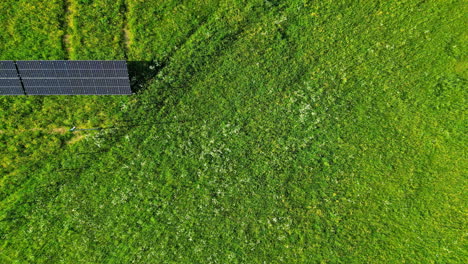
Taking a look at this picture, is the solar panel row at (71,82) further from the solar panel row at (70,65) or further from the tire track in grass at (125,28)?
the tire track in grass at (125,28)

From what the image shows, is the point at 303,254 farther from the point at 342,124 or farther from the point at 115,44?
the point at 115,44

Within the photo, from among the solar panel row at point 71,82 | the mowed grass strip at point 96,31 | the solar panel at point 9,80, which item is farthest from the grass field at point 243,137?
the solar panel row at point 71,82

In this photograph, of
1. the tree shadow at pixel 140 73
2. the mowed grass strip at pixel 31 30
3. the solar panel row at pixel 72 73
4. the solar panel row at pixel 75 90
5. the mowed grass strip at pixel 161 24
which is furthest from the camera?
the mowed grass strip at pixel 161 24

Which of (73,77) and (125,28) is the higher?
(125,28)

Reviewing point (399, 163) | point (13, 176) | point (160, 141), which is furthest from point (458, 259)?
point (13, 176)

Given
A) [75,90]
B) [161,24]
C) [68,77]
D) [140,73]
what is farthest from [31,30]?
[161,24]

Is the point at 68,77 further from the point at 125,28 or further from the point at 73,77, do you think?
the point at 125,28
